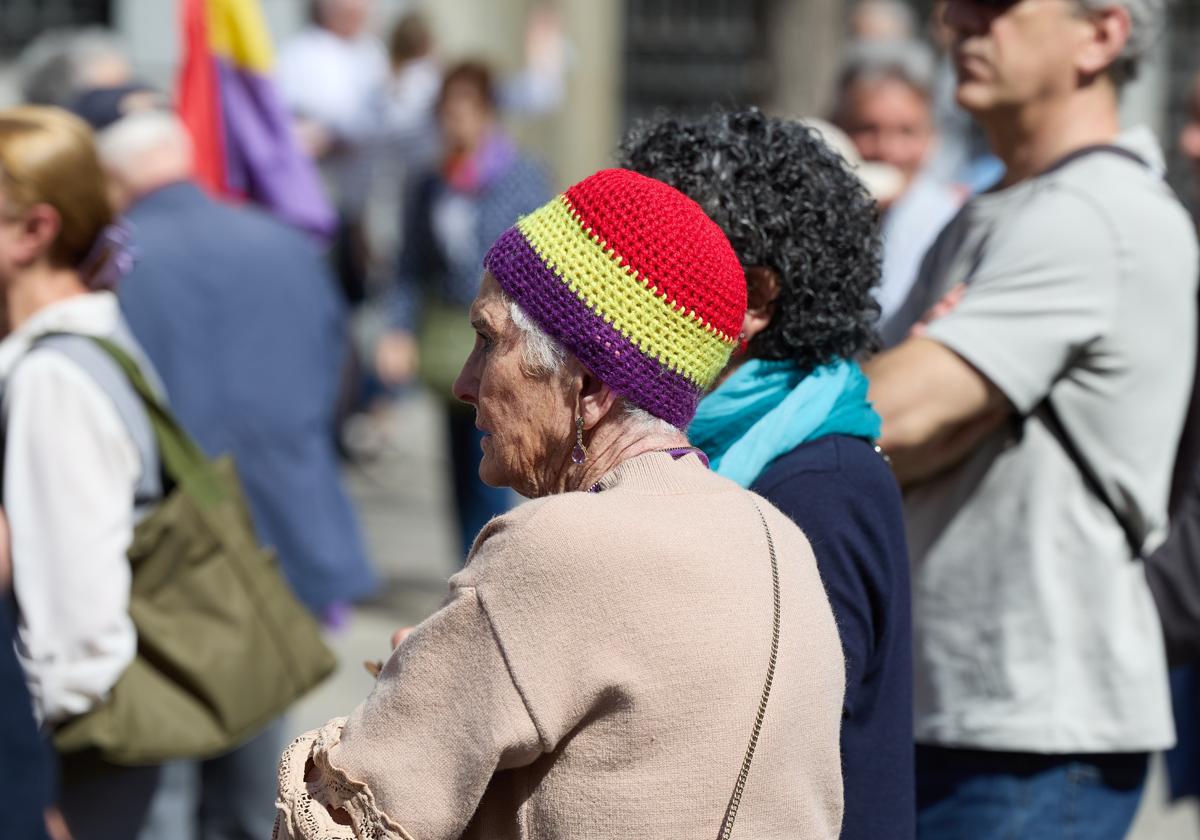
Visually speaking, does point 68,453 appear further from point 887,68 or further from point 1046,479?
point 887,68

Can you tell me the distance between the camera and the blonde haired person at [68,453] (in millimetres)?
3010

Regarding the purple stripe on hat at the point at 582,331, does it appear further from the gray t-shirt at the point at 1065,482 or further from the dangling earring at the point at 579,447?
the gray t-shirt at the point at 1065,482

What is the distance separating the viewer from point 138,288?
4711 mm

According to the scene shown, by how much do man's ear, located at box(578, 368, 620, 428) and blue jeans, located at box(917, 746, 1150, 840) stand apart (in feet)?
3.94

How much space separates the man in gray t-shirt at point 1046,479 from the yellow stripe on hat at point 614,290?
77 centimetres

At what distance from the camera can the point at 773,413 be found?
2379 millimetres

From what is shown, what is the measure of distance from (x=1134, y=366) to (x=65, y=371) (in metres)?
1.83

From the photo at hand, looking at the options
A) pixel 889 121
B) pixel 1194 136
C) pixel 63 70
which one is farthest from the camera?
pixel 63 70

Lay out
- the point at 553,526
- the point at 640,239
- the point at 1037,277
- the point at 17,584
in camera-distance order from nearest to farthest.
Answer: the point at 553,526 < the point at 640,239 < the point at 1037,277 < the point at 17,584

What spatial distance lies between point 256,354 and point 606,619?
329 cm

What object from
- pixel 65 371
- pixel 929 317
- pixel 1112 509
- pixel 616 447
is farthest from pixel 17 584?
pixel 1112 509

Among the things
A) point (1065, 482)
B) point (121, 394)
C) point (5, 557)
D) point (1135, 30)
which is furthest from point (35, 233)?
point (1135, 30)

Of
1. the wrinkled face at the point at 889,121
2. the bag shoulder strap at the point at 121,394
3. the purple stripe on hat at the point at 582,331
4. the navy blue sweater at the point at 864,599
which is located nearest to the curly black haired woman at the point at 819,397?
the navy blue sweater at the point at 864,599

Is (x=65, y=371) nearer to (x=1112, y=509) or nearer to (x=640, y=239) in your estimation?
(x=640, y=239)
